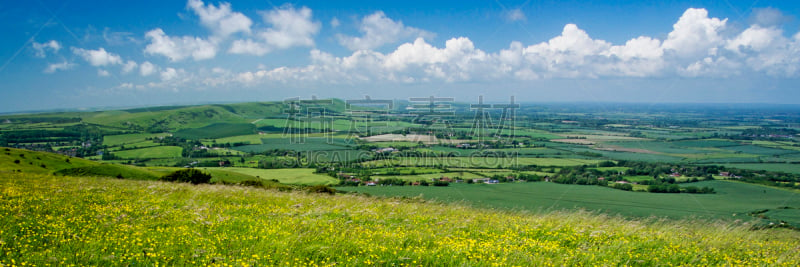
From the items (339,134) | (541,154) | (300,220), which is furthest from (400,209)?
(339,134)

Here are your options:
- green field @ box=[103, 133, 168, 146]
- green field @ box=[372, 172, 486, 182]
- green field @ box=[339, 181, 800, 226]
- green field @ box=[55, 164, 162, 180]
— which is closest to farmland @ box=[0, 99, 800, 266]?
green field @ box=[55, 164, 162, 180]

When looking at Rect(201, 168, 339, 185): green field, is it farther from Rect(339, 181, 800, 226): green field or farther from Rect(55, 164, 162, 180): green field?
Rect(55, 164, 162, 180): green field

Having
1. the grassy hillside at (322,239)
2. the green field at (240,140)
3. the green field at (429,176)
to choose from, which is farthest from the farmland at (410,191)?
the green field at (240,140)

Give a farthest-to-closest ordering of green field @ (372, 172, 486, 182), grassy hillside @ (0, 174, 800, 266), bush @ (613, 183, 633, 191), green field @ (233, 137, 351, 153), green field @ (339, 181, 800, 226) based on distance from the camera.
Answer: green field @ (233, 137, 351, 153) → green field @ (372, 172, 486, 182) → bush @ (613, 183, 633, 191) → green field @ (339, 181, 800, 226) → grassy hillside @ (0, 174, 800, 266)

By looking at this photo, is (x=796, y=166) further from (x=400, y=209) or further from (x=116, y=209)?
(x=116, y=209)

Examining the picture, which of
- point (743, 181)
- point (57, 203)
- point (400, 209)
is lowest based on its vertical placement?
point (743, 181)

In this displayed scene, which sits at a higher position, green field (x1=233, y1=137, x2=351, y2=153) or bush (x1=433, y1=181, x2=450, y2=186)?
green field (x1=233, y1=137, x2=351, y2=153)

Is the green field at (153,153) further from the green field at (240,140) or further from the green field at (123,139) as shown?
the green field at (123,139)
